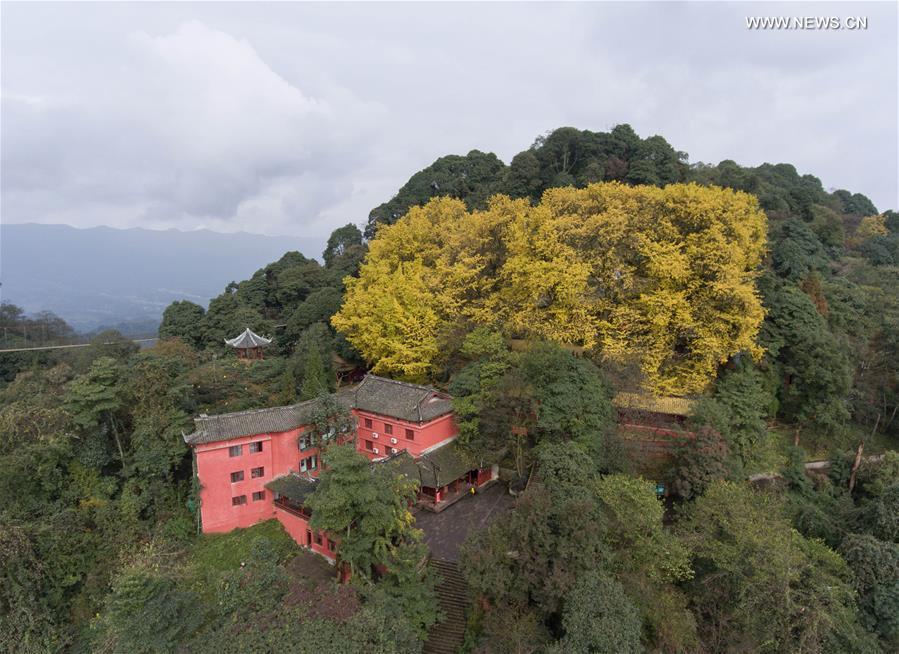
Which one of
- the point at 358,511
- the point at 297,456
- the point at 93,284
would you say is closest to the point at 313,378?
the point at 297,456

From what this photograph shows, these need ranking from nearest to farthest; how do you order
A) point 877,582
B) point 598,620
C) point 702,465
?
point 598,620 → point 877,582 → point 702,465

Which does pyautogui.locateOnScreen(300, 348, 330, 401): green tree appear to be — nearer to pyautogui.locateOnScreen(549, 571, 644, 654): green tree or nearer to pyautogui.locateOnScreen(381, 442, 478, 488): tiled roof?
pyautogui.locateOnScreen(381, 442, 478, 488): tiled roof

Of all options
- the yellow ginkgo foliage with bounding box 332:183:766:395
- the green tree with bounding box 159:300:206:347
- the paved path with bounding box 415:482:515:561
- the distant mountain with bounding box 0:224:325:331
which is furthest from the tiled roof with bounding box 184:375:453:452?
the distant mountain with bounding box 0:224:325:331

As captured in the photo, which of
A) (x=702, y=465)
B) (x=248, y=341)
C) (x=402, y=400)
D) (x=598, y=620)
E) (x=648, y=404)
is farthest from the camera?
(x=248, y=341)

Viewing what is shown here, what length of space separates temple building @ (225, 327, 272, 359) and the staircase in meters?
18.7

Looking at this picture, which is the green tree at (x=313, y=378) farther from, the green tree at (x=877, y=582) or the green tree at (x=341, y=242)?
the green tree at (x=341, y=242)

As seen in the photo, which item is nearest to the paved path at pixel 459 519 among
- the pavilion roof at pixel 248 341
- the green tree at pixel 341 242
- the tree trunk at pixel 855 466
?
the tree trunk at pixel 855 466

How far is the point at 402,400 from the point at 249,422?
5.67 meters

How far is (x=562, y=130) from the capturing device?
111 ft

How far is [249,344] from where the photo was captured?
90.2ft

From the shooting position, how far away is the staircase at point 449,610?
1216 cm

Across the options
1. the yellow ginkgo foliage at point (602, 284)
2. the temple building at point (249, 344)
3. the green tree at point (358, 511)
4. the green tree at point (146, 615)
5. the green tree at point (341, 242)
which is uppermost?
the green tree at point (341, 242)

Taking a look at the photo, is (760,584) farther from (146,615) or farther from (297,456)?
(146,615)

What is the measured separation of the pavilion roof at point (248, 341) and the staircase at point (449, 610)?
A: 736 inches
